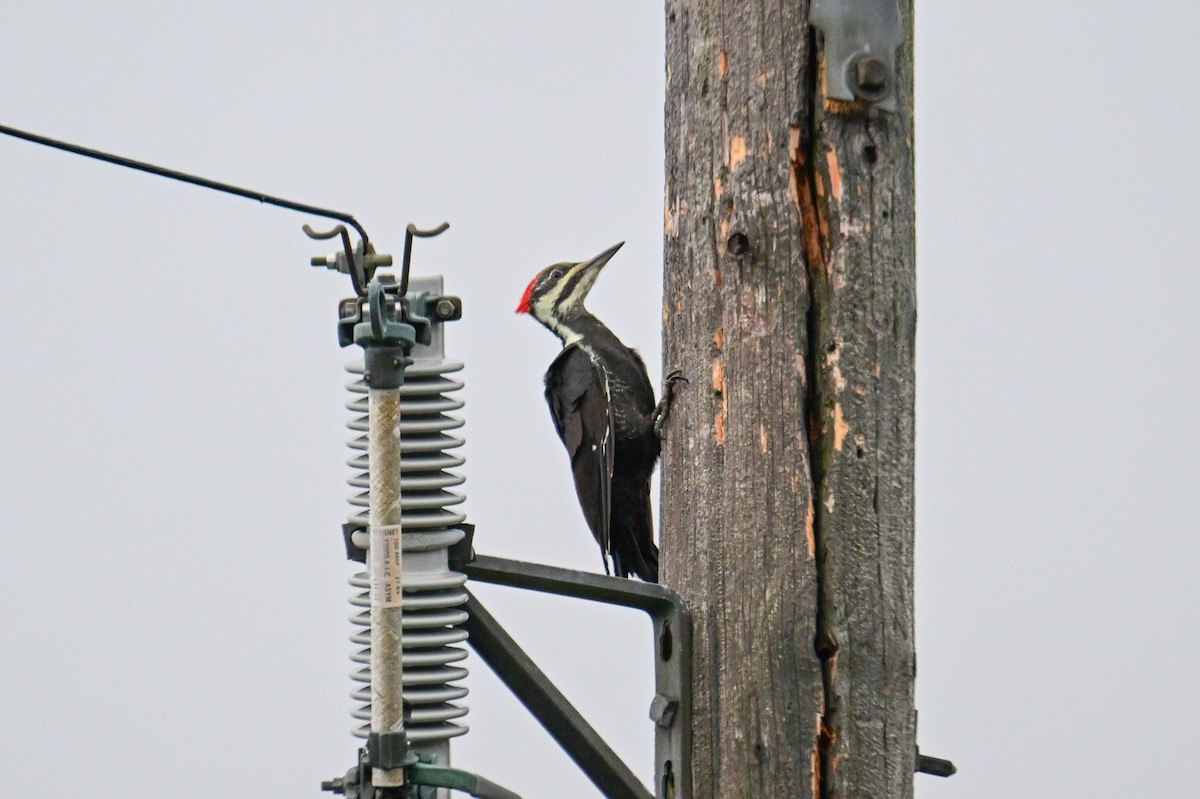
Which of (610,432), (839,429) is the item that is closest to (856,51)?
(839,429)

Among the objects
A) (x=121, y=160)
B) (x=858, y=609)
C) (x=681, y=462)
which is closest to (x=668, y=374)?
(x=681, y=462)

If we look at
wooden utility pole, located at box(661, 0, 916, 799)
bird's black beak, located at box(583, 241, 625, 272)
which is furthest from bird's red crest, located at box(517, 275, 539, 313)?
wooden utility pole, located at box(661, 0, 916, 799)

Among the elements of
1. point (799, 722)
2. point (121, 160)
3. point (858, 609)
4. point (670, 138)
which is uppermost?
point (670, 138)

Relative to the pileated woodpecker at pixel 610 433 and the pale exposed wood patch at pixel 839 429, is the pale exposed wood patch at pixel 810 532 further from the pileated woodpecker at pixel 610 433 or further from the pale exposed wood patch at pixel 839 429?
the pileated woodpecker at pixel 610 433

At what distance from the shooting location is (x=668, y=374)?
286 centimetres

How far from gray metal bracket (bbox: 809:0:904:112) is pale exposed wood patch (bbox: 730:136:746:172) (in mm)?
175

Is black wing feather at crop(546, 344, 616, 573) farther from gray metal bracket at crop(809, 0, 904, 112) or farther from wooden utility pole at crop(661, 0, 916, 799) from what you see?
gray metal bracket at crop(809, 0, 904, 112)

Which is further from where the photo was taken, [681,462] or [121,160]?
[681,462]

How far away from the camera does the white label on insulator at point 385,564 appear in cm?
216

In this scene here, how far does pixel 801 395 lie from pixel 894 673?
0.51m

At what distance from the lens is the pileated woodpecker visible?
14.7ft

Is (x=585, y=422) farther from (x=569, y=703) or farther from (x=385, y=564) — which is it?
(x=385, y=564)

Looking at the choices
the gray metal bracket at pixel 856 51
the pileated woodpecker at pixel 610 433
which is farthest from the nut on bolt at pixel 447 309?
the pileated woodpecker at pixel 610 433

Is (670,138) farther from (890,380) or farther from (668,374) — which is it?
(890,380)
